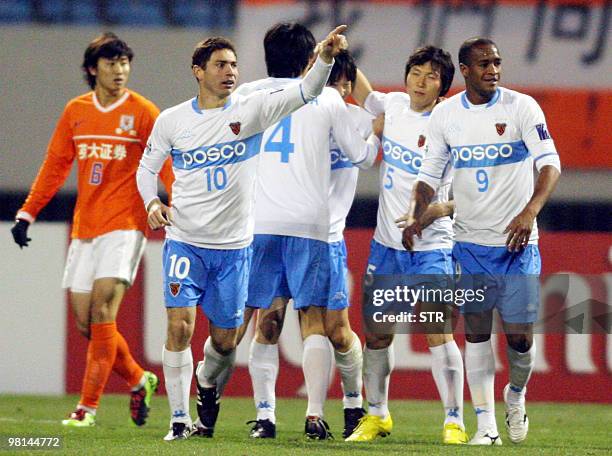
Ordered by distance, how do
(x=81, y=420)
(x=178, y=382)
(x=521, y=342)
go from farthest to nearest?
(x=81, y=420) → (x=521, y=342) → (x=178, y=382)

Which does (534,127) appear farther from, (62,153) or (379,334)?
(62,153)

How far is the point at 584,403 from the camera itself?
11648 mm

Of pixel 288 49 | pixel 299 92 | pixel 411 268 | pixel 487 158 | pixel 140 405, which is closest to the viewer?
pixel 299 92

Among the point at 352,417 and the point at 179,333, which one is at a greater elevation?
the point at 179,333

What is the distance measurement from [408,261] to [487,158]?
733 millimetres

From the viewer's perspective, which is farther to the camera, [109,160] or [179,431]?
[109,160]

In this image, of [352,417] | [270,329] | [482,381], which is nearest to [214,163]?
[270,329]

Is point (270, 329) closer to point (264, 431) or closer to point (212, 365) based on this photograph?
point (212, 365)

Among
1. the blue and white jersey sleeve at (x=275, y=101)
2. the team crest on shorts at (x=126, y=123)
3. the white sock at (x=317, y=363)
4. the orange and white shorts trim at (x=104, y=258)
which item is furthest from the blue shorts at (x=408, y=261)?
the team crest on shorts at (x=126, y=123)

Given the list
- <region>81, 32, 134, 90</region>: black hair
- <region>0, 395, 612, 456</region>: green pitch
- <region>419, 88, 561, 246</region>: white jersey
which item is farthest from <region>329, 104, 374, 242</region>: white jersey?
<region>81, 32, 134, 90</region>: black hair

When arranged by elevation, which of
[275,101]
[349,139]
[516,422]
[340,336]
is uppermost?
[275,101]

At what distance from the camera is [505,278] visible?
786cm

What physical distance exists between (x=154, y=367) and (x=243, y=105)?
459cm

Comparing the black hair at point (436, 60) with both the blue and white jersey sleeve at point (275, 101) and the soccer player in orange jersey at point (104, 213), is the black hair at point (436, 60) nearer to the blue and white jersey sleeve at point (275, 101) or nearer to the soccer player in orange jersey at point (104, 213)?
the blue and white jersey sleeve at point (275, 101)
